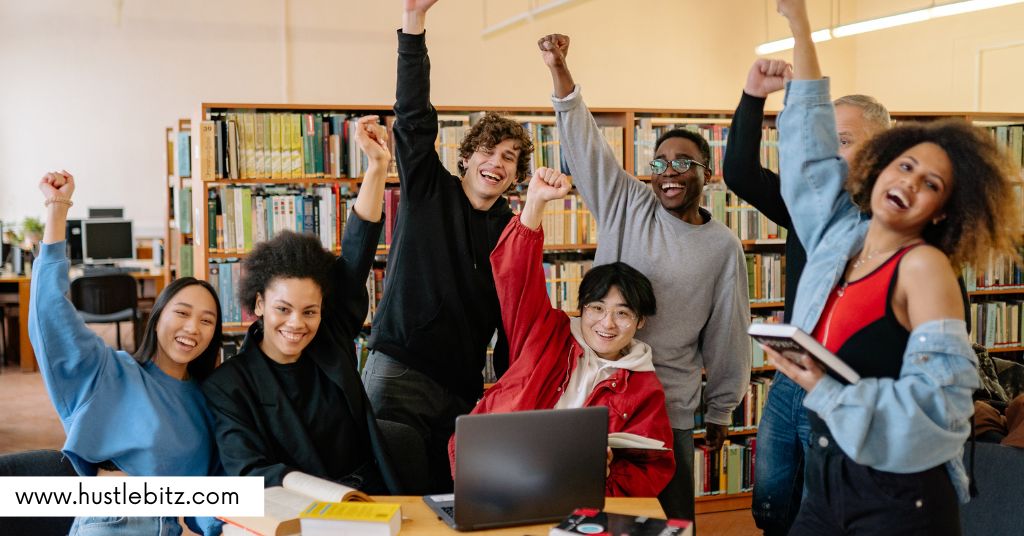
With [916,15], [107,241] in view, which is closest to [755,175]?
[916,15]

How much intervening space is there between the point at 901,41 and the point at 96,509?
862cm

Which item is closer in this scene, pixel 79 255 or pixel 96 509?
pixel 96 509

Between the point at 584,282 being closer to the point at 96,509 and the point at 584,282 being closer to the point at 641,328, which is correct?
the point at 641,328

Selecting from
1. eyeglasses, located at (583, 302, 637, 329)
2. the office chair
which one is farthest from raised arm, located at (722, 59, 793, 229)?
the office chair

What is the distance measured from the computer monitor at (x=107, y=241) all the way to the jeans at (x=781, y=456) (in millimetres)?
7753

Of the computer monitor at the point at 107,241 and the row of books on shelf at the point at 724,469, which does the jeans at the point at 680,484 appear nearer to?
the row of books on shelf at the point at 724,469

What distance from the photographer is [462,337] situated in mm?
2533

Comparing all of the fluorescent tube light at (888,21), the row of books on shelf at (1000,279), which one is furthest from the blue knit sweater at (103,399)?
the fluorescent tube light at (888,21)

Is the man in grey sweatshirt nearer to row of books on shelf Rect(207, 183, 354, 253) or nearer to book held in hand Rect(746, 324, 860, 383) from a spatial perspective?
book held in hand Rect(746, 324, 860, 383)

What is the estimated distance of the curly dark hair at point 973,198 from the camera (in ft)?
4.82

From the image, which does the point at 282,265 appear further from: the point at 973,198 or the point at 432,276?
the point at 973,198

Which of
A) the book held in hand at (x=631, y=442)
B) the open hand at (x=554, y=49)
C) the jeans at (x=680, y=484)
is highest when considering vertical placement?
the open hand at (x=554, y=49)

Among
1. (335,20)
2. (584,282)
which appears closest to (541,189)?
(584,282)

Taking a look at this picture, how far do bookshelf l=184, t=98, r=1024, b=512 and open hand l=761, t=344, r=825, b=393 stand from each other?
113 inches
